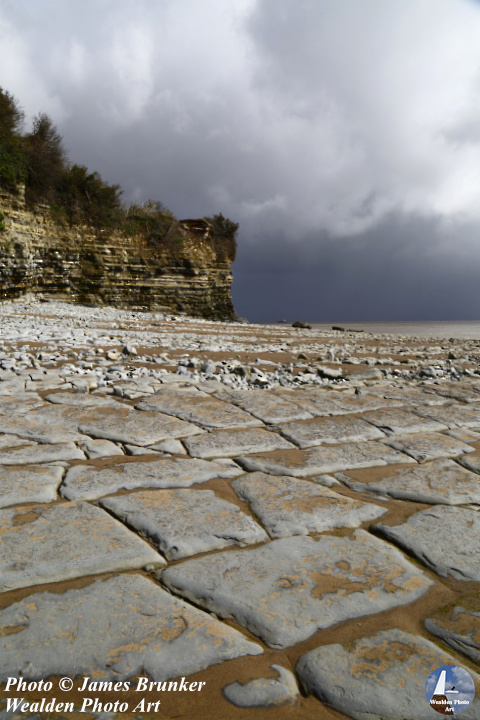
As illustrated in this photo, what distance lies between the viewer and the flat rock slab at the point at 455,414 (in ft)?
10.9

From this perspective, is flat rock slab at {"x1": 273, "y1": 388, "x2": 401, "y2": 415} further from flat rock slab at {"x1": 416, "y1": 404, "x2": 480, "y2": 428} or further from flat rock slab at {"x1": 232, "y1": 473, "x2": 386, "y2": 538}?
flat rock slab at {"x1": 232, "y1": 473, "x2": 386, "y2": 538}

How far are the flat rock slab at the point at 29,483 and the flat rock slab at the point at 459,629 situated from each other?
149 cm

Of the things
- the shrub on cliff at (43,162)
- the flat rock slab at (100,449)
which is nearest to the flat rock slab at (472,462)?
the flat rock slab at (100,449)

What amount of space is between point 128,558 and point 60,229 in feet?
61.6

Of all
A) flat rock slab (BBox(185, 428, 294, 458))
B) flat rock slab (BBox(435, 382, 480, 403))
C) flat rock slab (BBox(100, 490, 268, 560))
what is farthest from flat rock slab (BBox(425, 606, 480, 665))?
flat rock slab (BBox(435, 382, 480, 403))

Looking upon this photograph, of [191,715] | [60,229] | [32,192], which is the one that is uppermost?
[32,192]

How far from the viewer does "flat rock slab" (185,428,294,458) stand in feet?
8.34

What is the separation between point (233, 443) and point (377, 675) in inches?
66.7

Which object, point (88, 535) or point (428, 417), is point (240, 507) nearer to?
point (88, 535)

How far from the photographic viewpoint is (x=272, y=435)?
9.43 feet

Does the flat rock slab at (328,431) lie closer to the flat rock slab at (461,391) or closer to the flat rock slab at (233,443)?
the flat rock slab at (233,443)

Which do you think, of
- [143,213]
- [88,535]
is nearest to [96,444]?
[88,535]

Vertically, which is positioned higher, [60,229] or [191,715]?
[60,229]

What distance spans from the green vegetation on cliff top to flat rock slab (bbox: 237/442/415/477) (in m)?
16.2
